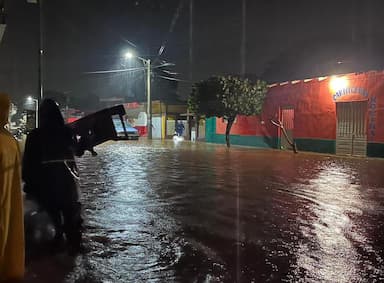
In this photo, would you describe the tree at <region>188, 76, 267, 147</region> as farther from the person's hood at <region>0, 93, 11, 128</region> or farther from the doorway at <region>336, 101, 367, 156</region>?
the person's hood at <region>0, 93, 11, 128</region>

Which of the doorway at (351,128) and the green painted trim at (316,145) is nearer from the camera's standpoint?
the doorway at (351,128)

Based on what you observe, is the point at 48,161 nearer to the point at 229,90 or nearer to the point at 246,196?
the point at 246,196

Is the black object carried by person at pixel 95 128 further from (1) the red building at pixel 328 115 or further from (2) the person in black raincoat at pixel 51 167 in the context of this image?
(1) the red building at pixel 328 115

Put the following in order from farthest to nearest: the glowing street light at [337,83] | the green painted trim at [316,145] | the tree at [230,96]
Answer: the tree at [230,96], the green painted trim at [316,145], the glowing street light at [337,83]

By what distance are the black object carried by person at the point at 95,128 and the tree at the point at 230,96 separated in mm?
22135

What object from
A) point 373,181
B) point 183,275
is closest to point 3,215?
point 183,275

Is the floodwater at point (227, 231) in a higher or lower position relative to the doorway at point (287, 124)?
lower

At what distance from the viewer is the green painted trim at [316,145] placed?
79.8 feet

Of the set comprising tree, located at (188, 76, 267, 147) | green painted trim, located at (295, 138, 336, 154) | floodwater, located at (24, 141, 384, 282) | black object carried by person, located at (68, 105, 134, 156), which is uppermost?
tree, located at (188, 76, 267, 147)

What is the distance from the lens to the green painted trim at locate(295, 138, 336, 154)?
2433 cm

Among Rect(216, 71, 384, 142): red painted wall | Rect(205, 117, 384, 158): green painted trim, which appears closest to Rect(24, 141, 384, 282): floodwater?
Rect(205, 117, 384, 158): green painted trim

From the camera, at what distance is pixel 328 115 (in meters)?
24.6

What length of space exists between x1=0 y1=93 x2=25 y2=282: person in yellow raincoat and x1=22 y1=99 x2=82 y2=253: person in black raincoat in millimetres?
1137

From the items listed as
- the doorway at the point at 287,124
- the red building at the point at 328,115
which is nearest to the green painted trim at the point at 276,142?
the red building at the point at 328,115
